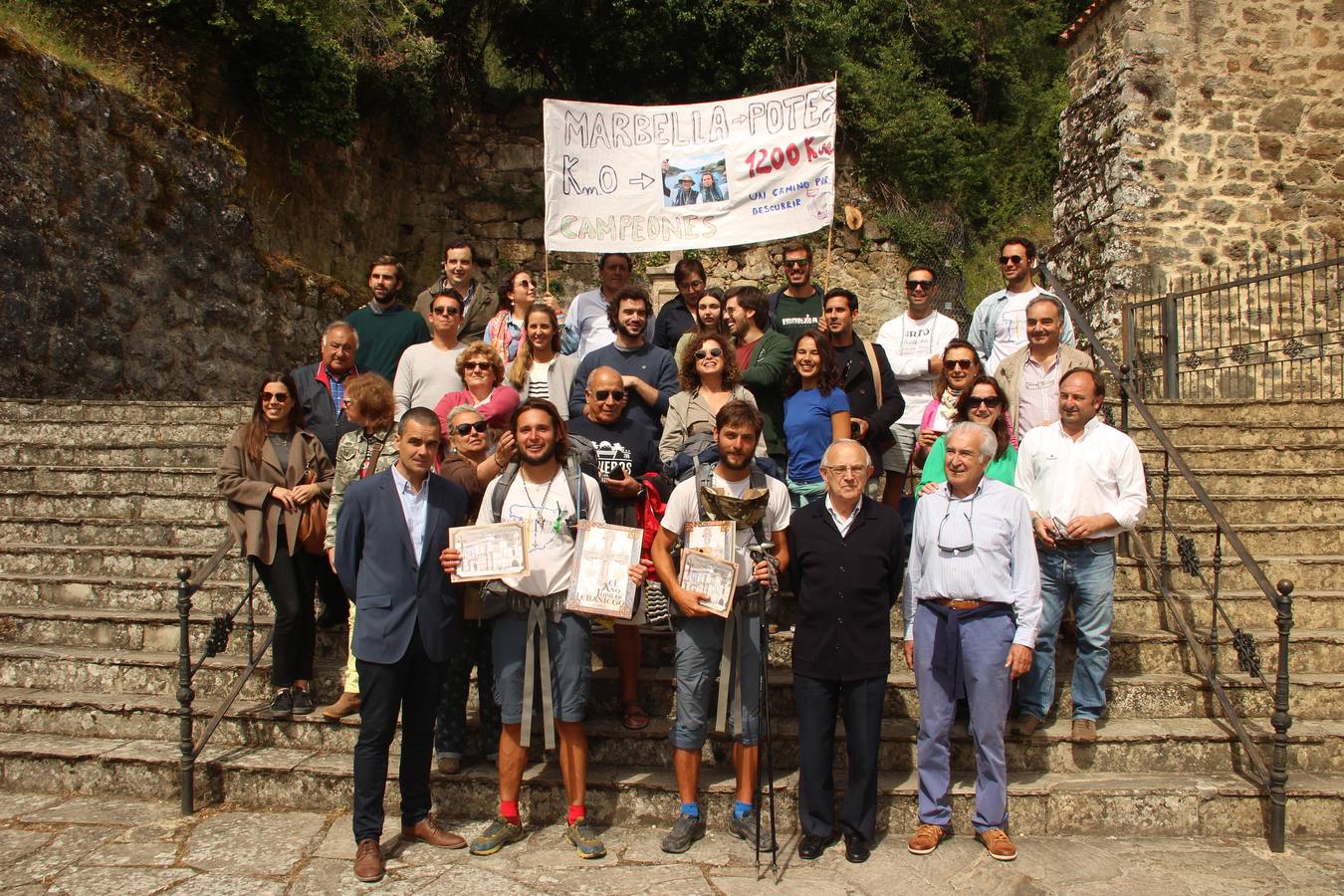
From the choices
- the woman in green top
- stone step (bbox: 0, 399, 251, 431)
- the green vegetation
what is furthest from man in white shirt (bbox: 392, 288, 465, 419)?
the green vegetation

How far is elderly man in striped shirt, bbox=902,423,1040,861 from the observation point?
13.6 feet

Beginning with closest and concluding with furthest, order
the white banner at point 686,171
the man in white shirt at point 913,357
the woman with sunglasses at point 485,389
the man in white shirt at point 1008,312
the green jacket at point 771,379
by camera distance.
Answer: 1. the woman with sunglasses at point 485,389
2. the green jacket at point 771,379
3. the man in white shirt at point 913,357
4. the man in white shirt at point 1008,312
5. the white banner at point 686,171

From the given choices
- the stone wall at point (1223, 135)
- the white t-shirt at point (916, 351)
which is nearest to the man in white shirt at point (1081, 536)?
the white t-shirt at point (916, 351)

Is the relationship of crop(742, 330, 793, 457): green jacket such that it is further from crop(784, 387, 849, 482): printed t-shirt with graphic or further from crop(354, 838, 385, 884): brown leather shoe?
crop(354, 838, 385, 884): brown leather shoe

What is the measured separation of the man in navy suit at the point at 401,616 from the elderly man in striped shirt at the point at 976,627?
2.07 m

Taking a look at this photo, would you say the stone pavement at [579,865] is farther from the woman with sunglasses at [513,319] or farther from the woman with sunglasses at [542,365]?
the woman with sunglasses at [513,319]

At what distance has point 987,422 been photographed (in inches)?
184

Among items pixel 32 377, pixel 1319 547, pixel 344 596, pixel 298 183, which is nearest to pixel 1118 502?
pixel 1319 547

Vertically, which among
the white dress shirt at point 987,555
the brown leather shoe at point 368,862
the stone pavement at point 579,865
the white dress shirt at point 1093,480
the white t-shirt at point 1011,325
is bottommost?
the stone pavement at point 579,865

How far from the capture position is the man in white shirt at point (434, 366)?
5.61 meters

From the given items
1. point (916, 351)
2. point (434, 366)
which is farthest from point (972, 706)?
point (434, 366)

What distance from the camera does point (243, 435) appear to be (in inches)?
199

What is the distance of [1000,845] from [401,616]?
2.69 metres

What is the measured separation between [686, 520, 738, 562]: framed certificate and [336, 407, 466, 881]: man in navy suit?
106 centimetres
